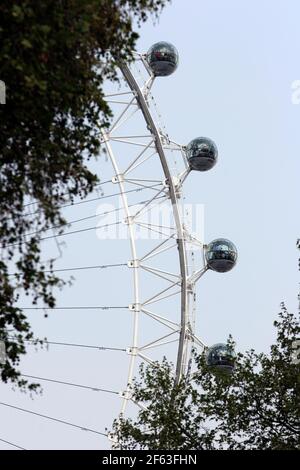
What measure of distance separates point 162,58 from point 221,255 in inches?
261

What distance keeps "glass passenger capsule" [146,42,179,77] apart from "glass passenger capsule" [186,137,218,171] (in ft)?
8.18

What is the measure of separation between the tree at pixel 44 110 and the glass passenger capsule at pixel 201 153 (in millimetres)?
18508

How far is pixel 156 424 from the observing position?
23719mm

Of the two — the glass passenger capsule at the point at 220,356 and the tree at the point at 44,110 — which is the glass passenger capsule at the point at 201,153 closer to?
the glass passenger capsule at the point at 220,356

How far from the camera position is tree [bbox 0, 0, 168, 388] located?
46.3 feet

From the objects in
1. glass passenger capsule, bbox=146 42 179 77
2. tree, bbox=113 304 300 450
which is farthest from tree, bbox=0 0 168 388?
glass passenger capsule, bbox=146 42 179 77

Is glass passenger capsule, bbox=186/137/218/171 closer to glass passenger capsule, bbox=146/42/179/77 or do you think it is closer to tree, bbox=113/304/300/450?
glass passenger capsule, bbox=146/42/179/77

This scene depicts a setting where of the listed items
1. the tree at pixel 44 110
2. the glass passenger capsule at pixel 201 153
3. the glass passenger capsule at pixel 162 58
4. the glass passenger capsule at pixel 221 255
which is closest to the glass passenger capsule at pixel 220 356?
the glass passenger capsule at pixel 221 255

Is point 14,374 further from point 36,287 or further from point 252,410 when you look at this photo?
point 252,410

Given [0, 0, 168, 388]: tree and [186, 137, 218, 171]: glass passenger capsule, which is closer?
[0, 0, 168, 388]: tree

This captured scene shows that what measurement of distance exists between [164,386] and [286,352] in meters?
2.88

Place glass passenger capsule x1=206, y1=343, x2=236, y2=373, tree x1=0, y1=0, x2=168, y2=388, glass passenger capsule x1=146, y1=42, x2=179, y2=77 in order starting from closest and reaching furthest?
tree x1=0, y1=0, x2=168, y2=388
glass passenger capsule x1=206, y1=343, x2=236, y2=373
glass passenger capsule x1=146, y1=42, x2=179, y2=77

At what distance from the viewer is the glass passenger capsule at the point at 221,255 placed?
34719mm
